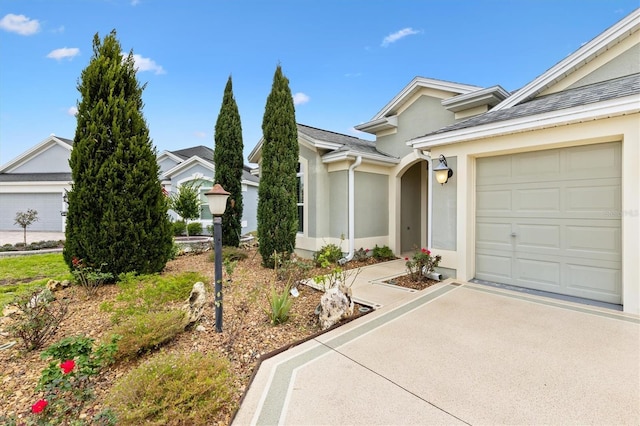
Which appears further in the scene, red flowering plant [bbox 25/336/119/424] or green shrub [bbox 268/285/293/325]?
green shrub [bbox 268/285/293/325]

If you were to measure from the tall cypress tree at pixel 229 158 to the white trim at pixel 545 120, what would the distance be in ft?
23.5

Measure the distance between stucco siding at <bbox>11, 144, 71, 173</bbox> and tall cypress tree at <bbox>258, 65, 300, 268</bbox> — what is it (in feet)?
67.9

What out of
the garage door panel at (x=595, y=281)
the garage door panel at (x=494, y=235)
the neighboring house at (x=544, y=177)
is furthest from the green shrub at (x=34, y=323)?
the garage door panel at (x=595, y=281)

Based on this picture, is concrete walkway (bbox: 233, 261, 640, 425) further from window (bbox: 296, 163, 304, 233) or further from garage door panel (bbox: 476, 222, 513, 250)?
window (bbox: 296, 163, 304, 233)

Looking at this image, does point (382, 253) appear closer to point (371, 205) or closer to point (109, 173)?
point (371, 205)

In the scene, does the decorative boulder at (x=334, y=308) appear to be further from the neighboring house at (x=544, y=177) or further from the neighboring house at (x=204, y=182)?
the neighboring house at (x=204, y=182)

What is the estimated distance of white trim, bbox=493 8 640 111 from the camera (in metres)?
5.84

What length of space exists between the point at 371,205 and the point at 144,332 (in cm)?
752

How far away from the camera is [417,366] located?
3186 mm

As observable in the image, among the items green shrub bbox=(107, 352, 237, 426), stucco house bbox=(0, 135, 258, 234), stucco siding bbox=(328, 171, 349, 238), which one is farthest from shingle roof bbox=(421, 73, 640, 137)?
stucco house bbox=(0, 135, 258, 234)

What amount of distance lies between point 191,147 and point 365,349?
27.1 m

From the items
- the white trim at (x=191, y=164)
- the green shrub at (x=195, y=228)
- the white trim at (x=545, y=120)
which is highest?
the white trim at (x=191, y=164)

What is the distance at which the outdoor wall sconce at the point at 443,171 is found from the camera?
6.62m

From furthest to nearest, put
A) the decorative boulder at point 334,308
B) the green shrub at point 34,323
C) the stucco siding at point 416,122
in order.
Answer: the stucco siding at point 416,122 < the decorative boulder at point 334,308 < the green shrub at point 34,323
